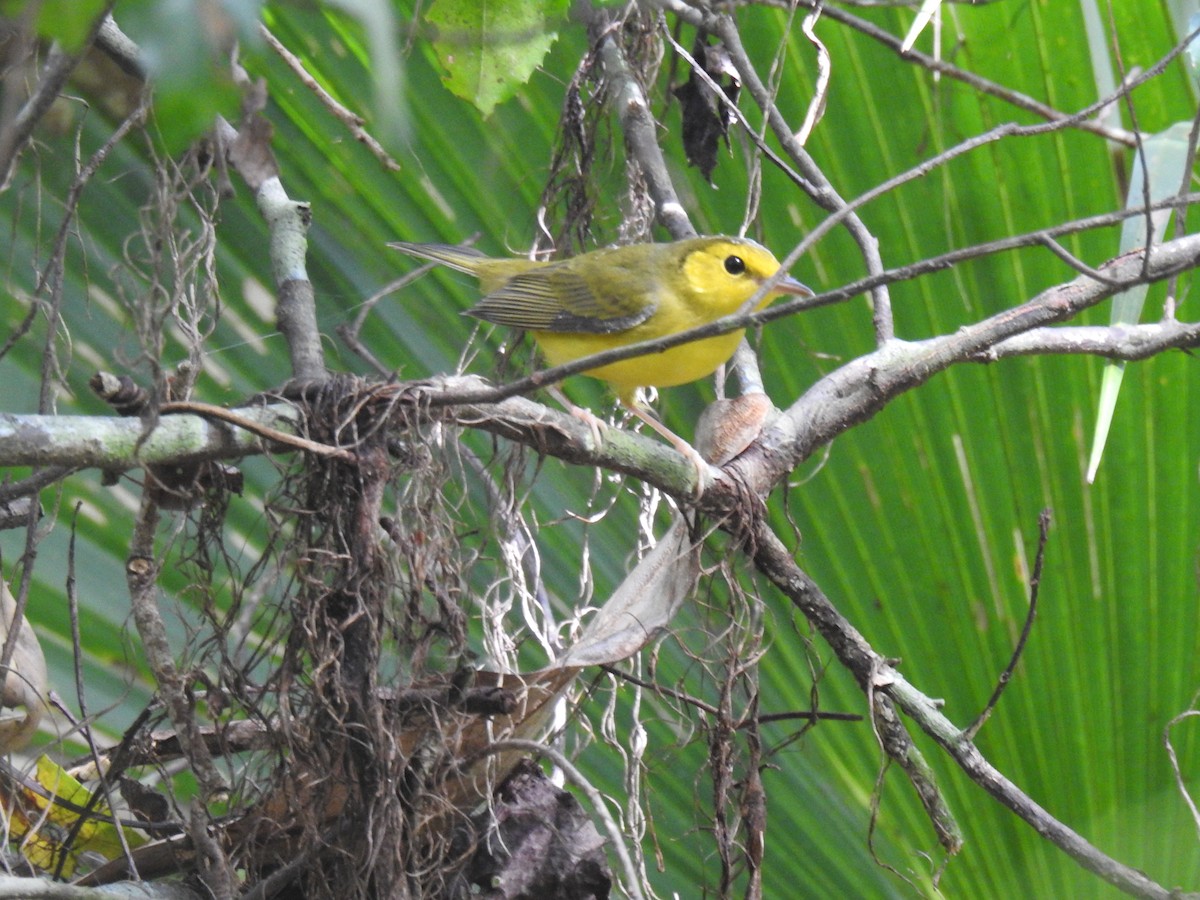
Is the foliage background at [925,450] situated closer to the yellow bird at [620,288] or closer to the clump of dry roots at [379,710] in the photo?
the yellow bird at [620,288]

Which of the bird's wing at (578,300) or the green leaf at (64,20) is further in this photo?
the bird's wing at (578,300)

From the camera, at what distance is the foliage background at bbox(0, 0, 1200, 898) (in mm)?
2941

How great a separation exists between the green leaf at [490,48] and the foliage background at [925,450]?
28.3 inches

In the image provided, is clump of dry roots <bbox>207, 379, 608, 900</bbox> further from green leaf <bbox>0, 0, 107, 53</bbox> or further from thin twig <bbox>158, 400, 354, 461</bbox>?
green leaf <bbox>0, 0, 107, 53</bbox>

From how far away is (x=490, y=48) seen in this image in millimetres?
1991

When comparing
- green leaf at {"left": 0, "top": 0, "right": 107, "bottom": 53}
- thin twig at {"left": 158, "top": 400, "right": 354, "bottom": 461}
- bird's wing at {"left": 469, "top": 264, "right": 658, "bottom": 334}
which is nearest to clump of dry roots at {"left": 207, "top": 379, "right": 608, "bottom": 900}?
thin twig at {"left": 158, "top": 400, "right": 354, "bottom": 461}

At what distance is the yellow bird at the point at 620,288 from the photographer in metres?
2.98

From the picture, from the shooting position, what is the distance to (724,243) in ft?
9.73

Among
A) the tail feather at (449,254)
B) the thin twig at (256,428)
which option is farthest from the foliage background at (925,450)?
the thin twig at (256,428)

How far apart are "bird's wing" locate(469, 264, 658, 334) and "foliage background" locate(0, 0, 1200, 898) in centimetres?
23

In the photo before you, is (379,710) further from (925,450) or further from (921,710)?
(925,450)

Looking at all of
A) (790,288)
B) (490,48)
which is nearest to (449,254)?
(790,288)

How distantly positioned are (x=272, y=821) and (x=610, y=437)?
84 cm

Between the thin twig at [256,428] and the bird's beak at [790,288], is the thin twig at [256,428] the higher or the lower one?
the lower one
